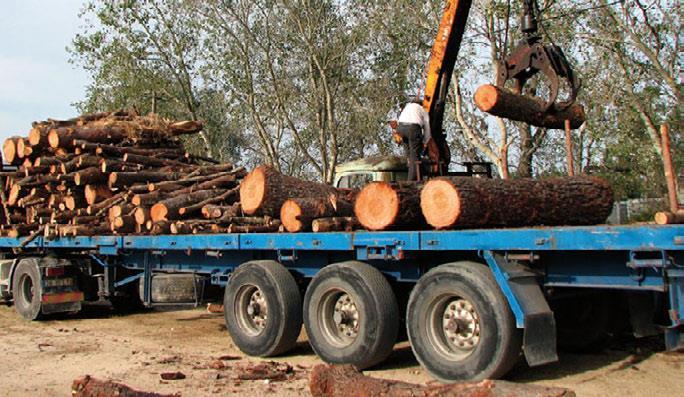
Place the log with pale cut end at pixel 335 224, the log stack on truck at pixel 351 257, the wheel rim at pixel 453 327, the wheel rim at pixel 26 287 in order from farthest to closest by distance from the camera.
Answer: the wheel rim at pixel 26 287, the log with pale cut end at pixel 335 224, the wheel rim at pixel 453 327, the log stack on truck at pixel 351 257

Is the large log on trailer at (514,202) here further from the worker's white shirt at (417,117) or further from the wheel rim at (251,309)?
the wheel rim at (251,309)

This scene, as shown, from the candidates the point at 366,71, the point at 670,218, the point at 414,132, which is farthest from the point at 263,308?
the point at 366,71

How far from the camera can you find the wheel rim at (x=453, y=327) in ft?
21.2

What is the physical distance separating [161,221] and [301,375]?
4158 millimetres

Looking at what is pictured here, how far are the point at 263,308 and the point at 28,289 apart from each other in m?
6.47

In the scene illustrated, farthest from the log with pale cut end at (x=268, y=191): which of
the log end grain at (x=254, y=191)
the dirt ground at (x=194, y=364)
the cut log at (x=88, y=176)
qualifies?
the cut log at (x=88, y=176)

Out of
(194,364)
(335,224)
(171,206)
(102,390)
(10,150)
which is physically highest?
(10,150)

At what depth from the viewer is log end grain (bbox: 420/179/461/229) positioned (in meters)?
6.82

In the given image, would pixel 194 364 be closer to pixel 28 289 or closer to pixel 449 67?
pixel 449 67

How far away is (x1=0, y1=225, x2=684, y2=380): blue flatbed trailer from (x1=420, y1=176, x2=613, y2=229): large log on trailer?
0.31 metres

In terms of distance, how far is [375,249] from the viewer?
7387 mm

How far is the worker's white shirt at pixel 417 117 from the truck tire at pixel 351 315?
2.81 m

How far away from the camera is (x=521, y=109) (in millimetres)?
8781

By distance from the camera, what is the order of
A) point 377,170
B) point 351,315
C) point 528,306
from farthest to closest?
point 377,170
point 351,315
point 528,306
